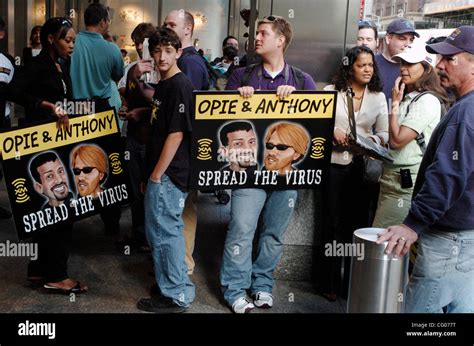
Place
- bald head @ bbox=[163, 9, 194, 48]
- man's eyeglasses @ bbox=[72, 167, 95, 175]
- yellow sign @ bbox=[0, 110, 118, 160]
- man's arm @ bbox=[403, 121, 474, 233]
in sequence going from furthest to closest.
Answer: bald head @ bbox=[163, 9, 194, 48] < man's eyeglasses @ bbox=[72, 167, 95, 175] < yellow sign @ bbox=[0, 110, 118, 160] < man's arm @ bbox=[403, 121, 474, 233]

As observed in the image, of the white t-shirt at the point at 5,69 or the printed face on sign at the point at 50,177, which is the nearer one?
the printed face on sign at the point at 50,177

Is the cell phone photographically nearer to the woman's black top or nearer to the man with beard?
the man with beard

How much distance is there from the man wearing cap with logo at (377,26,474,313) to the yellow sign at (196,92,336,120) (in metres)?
1.22

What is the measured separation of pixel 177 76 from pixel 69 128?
828mm

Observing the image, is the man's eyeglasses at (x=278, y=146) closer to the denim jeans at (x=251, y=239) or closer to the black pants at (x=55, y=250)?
the denim jeans at (x=251, y=239)

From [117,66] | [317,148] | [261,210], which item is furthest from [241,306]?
[117,66]

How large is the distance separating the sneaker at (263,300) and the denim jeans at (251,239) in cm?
6

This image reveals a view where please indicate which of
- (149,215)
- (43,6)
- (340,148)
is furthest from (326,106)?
(43,6)

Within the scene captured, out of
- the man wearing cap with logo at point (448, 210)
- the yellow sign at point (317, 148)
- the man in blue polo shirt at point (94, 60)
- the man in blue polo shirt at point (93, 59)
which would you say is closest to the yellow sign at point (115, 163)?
the man in blue polo shirt at point (94, 60)

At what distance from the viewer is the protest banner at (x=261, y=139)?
4.28 meters

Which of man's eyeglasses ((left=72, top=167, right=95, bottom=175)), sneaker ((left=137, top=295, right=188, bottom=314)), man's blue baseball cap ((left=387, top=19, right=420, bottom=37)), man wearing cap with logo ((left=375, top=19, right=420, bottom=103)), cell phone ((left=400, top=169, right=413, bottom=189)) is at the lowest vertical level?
sneaker ((left=137, top=295, right=188, bottom=314))

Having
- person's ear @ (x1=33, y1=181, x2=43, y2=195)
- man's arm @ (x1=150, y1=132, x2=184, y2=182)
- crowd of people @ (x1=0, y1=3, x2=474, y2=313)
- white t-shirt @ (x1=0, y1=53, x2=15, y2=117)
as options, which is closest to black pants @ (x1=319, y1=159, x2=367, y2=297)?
crowd of people @ (x1=0, y1=3, x2=474, y2=313)

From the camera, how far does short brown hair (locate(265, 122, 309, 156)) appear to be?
4.38 metres
